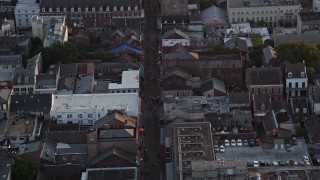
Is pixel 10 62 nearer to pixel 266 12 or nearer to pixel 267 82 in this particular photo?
pixel 267 82

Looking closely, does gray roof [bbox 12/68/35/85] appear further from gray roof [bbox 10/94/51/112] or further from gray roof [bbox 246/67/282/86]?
gray roof [bbox 246/67/282/86]

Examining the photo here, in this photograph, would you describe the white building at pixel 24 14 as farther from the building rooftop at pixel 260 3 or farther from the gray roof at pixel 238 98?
the gray roof at pixel 238 98

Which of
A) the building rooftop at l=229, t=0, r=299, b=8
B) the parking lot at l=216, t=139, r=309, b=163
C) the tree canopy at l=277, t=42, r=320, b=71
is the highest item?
the building rooftop at l=229, t=0, r=299, b=8

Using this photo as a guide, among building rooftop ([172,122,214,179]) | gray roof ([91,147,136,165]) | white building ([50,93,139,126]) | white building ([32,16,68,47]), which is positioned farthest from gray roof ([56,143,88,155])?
white building ([32,16,68,47])

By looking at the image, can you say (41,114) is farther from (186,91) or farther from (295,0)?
(295,0)

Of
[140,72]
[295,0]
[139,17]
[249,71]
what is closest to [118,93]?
[140,72]

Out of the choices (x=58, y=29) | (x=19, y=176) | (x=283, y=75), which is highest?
(x=58, y=29)
